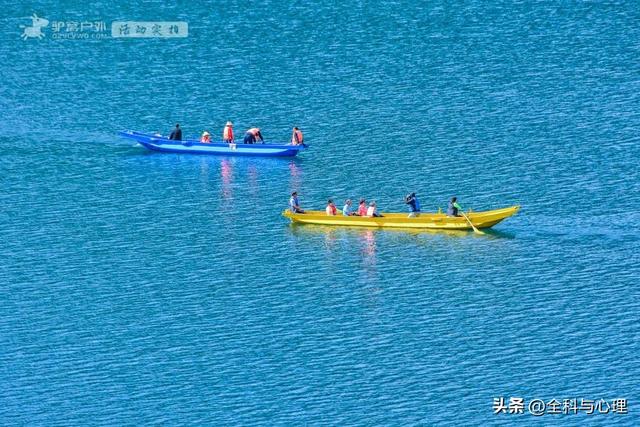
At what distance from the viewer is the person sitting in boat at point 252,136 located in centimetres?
11550

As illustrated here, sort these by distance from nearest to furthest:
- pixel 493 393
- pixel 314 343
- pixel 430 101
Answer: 1. pixel 493 393
2. pixel 314 343
3. pixel 430 101

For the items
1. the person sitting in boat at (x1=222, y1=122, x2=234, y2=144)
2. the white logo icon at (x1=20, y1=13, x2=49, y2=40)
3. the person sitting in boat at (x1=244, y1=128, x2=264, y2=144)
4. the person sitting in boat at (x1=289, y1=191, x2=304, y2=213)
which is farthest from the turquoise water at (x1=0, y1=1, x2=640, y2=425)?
the person sitting in boat at (x1=244, y1=128, x2=264, y2=144)

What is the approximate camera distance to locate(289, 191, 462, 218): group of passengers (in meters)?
99.7

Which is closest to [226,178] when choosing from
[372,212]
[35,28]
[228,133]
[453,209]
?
[228,133]

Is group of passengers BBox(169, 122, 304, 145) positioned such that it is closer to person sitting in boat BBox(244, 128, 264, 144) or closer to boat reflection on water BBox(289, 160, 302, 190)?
person sitting in boat BBox(244, 128, 264, 144)

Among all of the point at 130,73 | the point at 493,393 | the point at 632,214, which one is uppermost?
the point at 130,73

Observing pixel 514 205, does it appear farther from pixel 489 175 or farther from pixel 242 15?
pixel 242 15

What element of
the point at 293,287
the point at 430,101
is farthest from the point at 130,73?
the point at 293,287

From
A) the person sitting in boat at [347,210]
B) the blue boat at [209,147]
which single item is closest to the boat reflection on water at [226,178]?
the blue boat at [209,147]

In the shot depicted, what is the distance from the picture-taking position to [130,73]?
13338cm

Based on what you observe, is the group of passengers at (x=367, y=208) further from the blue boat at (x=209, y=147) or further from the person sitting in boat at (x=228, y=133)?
the person sitting in boat at (x=228, y=133)

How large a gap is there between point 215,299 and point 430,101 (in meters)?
37.1

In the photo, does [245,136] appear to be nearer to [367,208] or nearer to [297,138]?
[297,138]

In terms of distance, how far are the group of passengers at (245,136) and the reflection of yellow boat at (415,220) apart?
12958 millimetres
